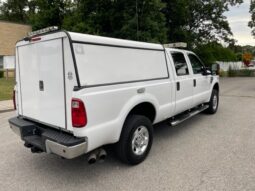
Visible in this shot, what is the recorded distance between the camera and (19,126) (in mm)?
3572

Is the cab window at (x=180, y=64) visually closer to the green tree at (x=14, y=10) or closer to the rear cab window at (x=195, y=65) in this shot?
the rear cab window at (x=195, y=65)

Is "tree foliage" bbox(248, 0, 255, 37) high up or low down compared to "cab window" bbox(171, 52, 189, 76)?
up

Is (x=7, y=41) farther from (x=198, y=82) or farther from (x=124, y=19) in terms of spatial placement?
(x=198, y=82)

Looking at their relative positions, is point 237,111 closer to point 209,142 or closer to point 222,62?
point 209,142

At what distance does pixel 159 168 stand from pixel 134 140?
1.93 ft

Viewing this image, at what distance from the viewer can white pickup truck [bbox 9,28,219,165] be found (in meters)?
2.88

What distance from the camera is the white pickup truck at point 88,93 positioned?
9.44ft

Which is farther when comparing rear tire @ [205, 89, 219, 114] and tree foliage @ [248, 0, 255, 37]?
tree foliage @ [248, 0, 255, 37]

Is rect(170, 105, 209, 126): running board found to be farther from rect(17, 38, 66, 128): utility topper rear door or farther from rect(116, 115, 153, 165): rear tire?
rect(17, 38, 66, 128): utility topper rear door

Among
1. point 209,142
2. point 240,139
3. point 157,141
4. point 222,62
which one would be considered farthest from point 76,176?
point 222,62

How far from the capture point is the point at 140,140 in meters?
3.89

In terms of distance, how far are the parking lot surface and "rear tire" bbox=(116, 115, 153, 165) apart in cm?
17

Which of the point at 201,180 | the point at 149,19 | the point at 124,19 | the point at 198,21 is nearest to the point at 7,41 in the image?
the point at 124,19

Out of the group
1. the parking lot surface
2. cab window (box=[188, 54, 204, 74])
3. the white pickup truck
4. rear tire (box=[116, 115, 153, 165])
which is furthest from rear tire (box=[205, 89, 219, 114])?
rear tire (box=[116, 115, 153, 165])
